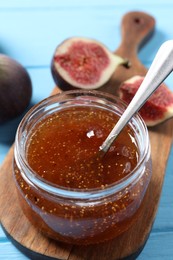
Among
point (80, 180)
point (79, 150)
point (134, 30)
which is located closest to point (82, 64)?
point (134, 30)

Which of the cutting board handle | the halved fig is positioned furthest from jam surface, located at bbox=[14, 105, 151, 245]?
the cutting board handle

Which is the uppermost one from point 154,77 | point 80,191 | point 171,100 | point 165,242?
point 154,77

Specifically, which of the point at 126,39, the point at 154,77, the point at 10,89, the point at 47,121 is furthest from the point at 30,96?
the point at 154,77

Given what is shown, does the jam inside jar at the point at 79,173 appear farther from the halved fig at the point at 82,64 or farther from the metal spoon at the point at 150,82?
the halved fig at the point at 82,64

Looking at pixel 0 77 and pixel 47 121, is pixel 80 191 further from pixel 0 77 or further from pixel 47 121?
pixel 0 77

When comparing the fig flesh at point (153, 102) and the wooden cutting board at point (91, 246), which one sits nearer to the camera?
the wooden cutting board at point (91, 246)

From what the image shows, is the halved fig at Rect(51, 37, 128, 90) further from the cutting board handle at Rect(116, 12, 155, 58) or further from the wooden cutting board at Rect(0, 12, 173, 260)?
the wooden cutting board at Rect(0, 12, 173, 260)

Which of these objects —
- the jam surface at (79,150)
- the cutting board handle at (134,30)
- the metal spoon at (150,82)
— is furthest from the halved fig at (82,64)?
the metal spoon at (150,82)

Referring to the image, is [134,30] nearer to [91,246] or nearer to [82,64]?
[82,64]
